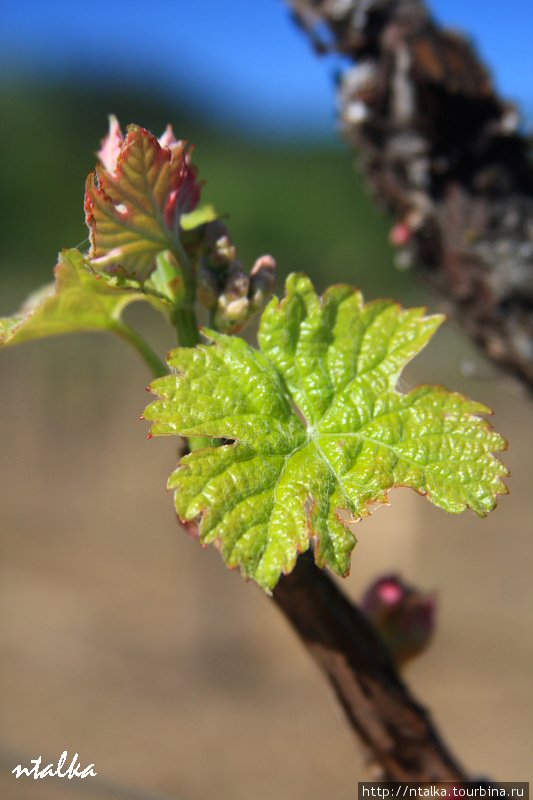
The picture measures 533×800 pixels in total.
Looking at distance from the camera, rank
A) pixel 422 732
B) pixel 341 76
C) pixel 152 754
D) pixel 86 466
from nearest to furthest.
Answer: pixel 422 732
pixel 341 76
pixel 152 754
pixel 86 466

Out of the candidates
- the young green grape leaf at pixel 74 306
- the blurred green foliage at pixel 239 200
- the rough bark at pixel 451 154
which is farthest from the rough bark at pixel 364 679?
the blurred green foliage at pixel 239 200

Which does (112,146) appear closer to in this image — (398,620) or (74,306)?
(74,306)

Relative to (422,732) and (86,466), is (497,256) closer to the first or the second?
(422,732)

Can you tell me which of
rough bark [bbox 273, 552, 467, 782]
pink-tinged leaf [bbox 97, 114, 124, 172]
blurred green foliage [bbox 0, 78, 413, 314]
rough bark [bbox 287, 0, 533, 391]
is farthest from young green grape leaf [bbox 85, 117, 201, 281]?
blurred green foliage [bbox 0, 78, 413, 314]

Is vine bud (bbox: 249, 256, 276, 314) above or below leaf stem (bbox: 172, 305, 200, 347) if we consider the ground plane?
above

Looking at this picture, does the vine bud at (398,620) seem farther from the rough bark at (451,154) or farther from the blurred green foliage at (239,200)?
the blurred green foliage at (239,200)

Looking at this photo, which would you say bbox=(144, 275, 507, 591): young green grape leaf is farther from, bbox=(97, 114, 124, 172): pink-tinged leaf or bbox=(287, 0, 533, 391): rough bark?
bbox=(287, 0, 533, 391): rough bark

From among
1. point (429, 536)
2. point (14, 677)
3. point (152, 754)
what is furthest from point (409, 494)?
point (14, 677)
